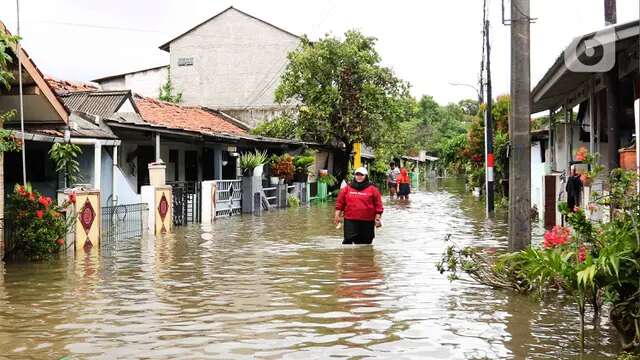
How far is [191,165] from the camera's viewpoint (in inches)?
1123

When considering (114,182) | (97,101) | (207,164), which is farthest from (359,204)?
(207,164)

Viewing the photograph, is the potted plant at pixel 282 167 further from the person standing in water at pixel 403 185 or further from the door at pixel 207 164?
the person standing in water at pixel 403 185

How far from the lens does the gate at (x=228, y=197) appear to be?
84.8 ft

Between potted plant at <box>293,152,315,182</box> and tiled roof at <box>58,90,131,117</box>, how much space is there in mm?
10669

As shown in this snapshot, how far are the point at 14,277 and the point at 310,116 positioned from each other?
26.5 m

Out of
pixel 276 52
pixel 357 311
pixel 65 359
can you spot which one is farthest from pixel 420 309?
pixel 276 52

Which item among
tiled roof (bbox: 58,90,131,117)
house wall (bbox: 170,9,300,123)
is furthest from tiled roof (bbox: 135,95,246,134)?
house wall (bbox: 170,9,300,123)

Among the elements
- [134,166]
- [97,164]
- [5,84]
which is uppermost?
[5,84]

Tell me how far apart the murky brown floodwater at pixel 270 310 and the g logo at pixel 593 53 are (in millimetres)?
3240

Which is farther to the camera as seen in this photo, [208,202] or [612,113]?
[208,202]

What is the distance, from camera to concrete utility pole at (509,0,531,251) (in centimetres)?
1046

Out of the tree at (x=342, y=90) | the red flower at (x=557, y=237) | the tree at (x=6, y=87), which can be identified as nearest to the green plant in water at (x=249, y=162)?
the tree at (x=342, y=90)

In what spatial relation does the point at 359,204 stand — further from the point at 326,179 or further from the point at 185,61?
the point at 185,61

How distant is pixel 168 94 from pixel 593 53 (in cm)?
3721
